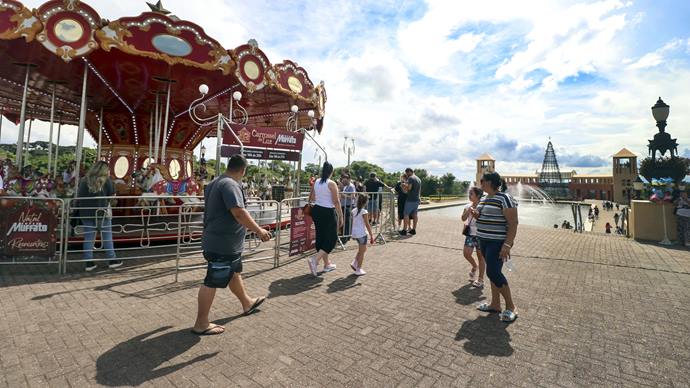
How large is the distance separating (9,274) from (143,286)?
7.84 ft

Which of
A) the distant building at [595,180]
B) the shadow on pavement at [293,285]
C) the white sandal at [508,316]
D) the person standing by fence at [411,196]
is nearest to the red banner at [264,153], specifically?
the person standing by fence at [411,196]

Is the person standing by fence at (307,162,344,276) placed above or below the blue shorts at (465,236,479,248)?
above

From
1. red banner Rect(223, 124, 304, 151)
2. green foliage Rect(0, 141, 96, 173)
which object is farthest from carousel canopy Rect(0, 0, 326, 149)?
green foliage Rect(0, 141, 96, 173)

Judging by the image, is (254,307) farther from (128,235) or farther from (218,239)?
(128,235)

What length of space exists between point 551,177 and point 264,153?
94385 mm

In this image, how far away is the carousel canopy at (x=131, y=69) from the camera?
6.61 meters

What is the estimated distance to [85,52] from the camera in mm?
6750

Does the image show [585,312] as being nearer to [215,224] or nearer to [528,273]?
[528,273]

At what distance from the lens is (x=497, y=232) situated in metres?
3.54

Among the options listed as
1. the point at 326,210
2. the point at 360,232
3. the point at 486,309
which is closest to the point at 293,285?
the point at 326,210

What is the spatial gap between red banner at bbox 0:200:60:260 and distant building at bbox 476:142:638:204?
6193 cm

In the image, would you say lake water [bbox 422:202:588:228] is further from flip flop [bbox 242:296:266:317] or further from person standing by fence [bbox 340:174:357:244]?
flip flop [bbox 242:296:266:317]

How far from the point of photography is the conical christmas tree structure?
252ft

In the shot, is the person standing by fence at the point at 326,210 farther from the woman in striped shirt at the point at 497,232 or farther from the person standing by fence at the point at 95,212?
the person standing by fence at the point at 95,212
